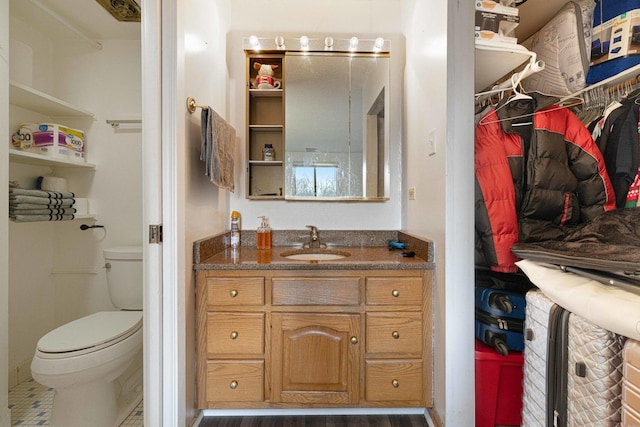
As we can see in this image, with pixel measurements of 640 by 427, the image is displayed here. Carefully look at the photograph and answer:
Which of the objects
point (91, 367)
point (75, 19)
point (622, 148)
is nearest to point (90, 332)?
point (91, 367)

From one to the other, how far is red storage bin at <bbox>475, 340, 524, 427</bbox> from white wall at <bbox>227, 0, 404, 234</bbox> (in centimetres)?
94

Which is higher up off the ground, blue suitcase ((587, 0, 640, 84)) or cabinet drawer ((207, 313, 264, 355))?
blue suitcase ((587, 0, 640, 84))

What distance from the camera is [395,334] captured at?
1.37 m

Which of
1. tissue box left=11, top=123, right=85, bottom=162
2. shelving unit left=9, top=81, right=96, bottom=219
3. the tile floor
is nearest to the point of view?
the tile floor

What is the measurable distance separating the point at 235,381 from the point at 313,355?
0.40 m

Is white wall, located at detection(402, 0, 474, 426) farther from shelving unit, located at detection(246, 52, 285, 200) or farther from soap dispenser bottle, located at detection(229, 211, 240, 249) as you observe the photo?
soap dispenser bottle, located at detection(229, 211, 240, 249)

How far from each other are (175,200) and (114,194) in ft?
4.14

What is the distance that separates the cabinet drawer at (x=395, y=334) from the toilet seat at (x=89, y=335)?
1.25 meters

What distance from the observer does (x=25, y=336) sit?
1.84 meters

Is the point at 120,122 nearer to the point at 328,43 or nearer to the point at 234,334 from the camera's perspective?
the point at 328,43

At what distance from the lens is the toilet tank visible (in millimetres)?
1812

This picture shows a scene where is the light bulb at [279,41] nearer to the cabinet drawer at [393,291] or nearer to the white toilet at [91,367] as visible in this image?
the cabinet drawer at [393,291]

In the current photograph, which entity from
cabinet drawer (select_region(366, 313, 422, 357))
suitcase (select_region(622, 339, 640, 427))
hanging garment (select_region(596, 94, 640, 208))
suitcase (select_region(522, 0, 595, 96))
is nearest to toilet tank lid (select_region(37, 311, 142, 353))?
cabinet drawer (select_region(366, 313, 422, 357))

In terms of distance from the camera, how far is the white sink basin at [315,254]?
1.76 metres
